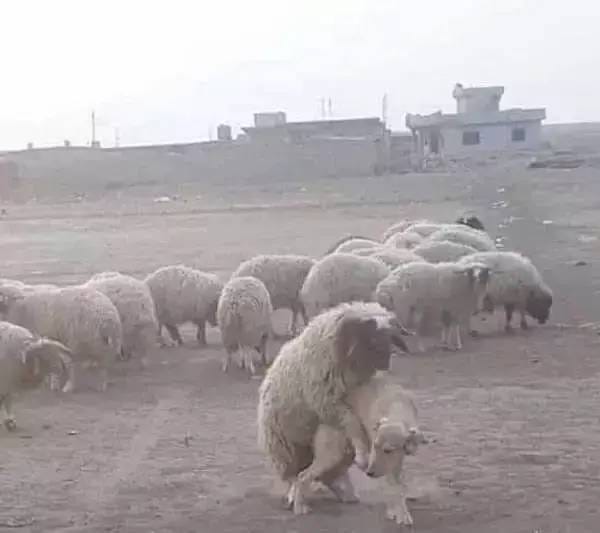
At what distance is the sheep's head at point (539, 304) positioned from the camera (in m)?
15.9

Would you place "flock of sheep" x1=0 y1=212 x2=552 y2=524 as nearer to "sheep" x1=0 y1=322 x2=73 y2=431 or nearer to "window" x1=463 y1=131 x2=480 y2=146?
"sheep" x1=0 y1=322 x2=73 y2=431

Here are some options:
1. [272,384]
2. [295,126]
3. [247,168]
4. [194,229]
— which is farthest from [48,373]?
[295,126]

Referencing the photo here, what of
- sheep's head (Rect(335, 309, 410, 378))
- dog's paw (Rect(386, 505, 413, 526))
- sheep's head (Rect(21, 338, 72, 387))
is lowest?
dog's paw (Rect(386, 505, 413, 526))

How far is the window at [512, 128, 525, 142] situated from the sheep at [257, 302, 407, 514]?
78.8m

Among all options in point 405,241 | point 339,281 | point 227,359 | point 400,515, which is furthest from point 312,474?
point 405,241

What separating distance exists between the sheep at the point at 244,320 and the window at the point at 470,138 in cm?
6988

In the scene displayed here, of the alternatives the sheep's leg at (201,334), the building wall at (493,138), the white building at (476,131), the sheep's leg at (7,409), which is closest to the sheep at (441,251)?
the sheep's leg at (201,334)

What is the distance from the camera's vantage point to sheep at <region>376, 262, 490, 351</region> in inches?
567

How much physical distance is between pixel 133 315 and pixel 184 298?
1379 millimetres

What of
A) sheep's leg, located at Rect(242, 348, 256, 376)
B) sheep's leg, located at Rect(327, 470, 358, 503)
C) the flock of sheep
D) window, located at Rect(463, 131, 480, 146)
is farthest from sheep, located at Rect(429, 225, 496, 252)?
window, located at Rect(463, 131, 480, 146)

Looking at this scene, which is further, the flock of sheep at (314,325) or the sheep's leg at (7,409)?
the sheep's leg at (7,409)

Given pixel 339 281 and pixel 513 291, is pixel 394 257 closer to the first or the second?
pixel 339 281

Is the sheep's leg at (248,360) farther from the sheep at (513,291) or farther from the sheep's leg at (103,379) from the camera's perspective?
the sheep at (513,291)

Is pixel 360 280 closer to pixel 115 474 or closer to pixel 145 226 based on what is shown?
pixel 115 474
